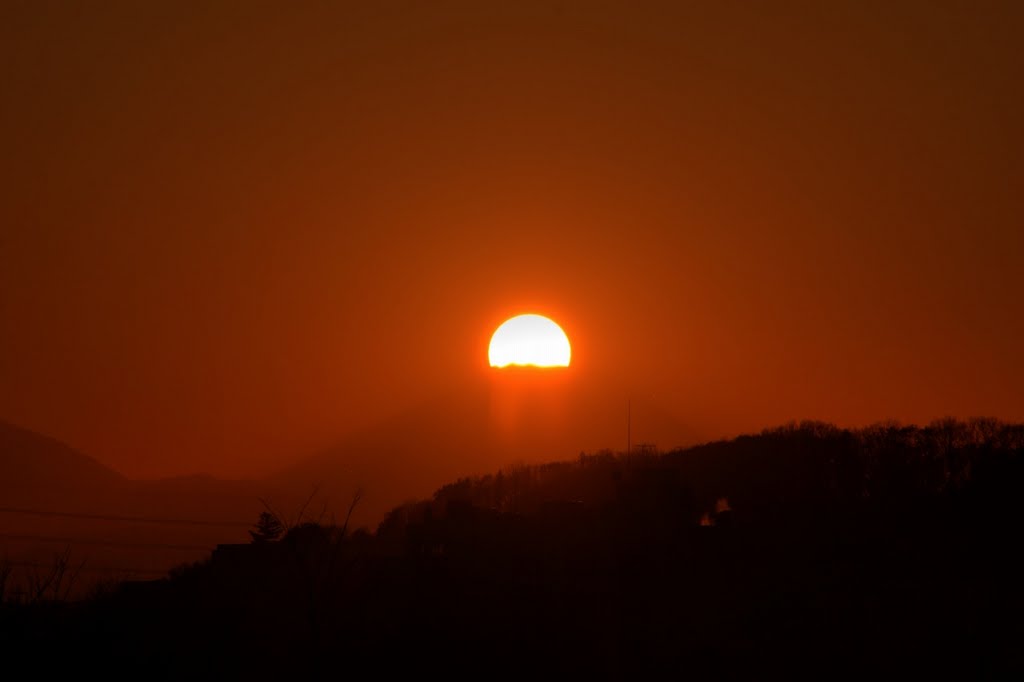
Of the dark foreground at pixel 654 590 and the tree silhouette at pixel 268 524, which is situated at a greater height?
the tree silhouette at pixel 268 524

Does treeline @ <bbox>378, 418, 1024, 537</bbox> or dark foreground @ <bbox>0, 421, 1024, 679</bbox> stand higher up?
treeline @ <bbox>378, 418, 1024, 537</bbox>

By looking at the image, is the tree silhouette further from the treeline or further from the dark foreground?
the treeline

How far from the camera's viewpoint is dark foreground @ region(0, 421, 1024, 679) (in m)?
35.5

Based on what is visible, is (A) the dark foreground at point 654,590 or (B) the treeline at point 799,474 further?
(B) the treeline at point 799,474

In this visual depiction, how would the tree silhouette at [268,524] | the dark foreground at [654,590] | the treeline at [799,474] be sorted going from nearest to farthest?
1. the dark foreground at [654,590]
2. the tree silhouette at [268,524]
3. the treeline at [799,474]

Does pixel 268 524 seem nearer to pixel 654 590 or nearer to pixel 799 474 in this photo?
pixel 654 590

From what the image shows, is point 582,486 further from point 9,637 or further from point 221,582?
point 9,637

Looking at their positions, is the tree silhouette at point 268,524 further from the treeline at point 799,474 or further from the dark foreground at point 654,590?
the treeline at point 799,474

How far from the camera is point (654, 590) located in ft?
140

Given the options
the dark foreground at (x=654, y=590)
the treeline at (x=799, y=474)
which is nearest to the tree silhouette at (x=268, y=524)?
the dark foreground at (x=654, y=590)

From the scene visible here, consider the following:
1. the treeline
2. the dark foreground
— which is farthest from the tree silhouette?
the treeline

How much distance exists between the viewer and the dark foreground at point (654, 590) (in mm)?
35531

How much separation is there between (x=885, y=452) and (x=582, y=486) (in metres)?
15.8

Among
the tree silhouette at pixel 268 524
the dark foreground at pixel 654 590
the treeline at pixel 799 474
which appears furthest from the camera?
the treeline at pixel 799 474
